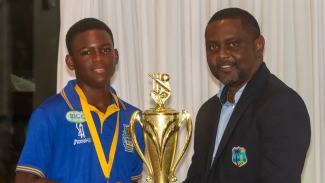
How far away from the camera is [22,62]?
2613 millimetres

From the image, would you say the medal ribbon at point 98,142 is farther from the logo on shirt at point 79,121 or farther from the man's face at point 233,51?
the man's face at point 233,51

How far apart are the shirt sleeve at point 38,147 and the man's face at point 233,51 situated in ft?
2.12

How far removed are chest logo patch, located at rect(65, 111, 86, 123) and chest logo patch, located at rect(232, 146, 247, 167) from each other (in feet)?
1.96

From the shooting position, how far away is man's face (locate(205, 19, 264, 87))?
1.56 m

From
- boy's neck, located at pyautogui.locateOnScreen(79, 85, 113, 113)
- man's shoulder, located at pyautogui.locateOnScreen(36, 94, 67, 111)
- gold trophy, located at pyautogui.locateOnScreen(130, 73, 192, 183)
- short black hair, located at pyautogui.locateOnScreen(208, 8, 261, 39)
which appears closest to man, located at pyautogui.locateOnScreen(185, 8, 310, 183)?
short black hair, located at pyautogui.locateOnScreen(208, 8, 261, 39)

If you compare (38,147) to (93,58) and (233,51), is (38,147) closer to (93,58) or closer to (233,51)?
(93,58)

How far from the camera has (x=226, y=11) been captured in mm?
1622

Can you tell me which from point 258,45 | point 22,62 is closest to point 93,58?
point 258,45

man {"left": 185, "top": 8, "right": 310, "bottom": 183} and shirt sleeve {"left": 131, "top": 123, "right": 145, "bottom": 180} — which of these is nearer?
man {"left": 185, "top": 8, "right": 310, "bottom": 183}

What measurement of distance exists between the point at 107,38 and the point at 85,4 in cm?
59

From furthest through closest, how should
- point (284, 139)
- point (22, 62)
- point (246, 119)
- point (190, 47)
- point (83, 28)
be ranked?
point (22, 62), point (190, 47), point (83, 28), point (246, 119), point (284, 139)

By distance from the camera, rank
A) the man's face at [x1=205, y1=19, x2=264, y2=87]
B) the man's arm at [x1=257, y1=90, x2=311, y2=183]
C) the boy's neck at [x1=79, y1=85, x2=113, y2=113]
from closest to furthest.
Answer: the man's arm at [x1=257, y1=90, x2=311, y2=183] < the man's face at [x1=205, y1=19, x2=264, y2=87] < the boy's neck at [x1=79, y1=85, x2=113, y2=113]

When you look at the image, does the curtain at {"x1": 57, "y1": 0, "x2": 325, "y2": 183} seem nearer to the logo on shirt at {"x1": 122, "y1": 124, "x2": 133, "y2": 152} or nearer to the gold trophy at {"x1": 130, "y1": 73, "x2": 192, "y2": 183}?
the logo on shirt at {"x1": 122, "y1": 124, "x2": 133, "y2": 152}

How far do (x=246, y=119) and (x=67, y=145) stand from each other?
0.66 metres
